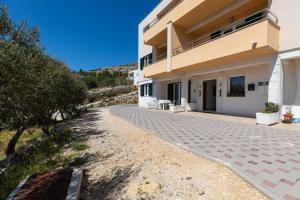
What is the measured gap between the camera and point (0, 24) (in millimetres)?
4379

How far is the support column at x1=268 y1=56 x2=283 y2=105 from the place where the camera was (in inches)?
341

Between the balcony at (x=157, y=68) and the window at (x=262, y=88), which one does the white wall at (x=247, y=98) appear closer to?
the window at (x=262, y=88)

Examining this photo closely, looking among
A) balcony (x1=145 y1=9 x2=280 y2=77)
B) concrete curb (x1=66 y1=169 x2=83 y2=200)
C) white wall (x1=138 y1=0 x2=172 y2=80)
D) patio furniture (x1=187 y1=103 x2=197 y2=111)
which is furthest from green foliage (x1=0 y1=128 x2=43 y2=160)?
white wall (x1=138 y1=0 x2=172 y2=80)

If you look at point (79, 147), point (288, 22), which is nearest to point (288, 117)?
point (288, 22)

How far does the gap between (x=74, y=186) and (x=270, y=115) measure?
8.69 meters

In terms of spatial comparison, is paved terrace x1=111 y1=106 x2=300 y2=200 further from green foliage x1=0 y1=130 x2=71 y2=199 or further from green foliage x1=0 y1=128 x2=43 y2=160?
green foliage x1=0 y1=128 x2=43 y2=160

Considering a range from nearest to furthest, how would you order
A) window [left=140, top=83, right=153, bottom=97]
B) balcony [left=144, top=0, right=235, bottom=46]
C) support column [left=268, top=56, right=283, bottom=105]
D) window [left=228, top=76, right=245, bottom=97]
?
support column [left=268, top=56, right=283, bottom=105] → balcony [left=144, top=0, right=235, bottom=46] → window [left=228, top=76, right=245, bottom=97] → window [left=140, top=83, right=153, bottom=97]

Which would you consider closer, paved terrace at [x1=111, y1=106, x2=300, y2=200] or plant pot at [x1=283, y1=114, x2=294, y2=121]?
paved terrace at [x1=111, y1=106, x2=300, y2=200]

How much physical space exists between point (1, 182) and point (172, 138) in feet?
16.1

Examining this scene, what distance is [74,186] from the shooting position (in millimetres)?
3326

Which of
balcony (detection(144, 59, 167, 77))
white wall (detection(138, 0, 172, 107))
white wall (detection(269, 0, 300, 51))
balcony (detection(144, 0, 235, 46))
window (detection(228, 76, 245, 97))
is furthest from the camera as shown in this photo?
white wall (detection(138, 0, 172, 107))

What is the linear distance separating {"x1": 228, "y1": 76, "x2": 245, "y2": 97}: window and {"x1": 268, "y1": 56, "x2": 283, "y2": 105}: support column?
8.48 feet

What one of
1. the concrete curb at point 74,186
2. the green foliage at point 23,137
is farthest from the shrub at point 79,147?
the green foliage at point 23,137

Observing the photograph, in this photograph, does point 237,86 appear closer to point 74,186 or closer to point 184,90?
point 184,90
